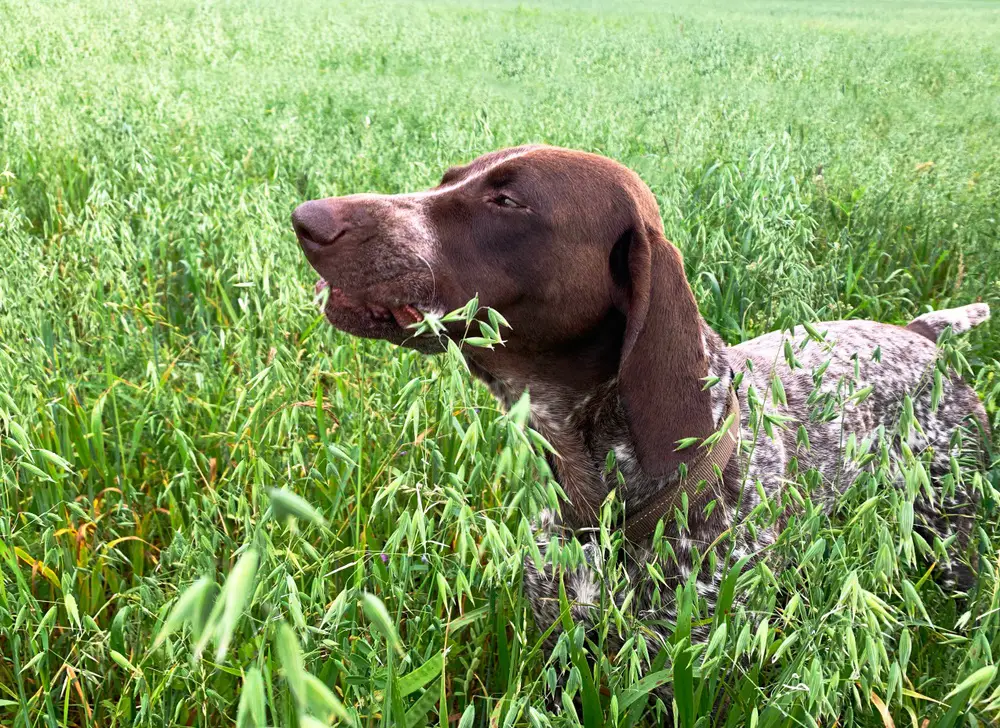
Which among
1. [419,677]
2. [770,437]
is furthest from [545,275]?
[419,677]

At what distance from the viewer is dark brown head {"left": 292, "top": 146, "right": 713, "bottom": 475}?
96.7 inches

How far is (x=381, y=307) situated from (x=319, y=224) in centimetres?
30

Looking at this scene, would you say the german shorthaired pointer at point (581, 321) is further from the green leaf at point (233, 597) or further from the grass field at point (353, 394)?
the green leaf at point (233, 597)

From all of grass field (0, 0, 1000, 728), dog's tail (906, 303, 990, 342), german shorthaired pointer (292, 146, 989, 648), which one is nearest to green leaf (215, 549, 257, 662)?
grass field (0, 0, 1000, 728)

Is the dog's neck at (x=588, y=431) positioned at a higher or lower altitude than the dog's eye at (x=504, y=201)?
lower

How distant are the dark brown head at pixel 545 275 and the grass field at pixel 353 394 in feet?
0.97

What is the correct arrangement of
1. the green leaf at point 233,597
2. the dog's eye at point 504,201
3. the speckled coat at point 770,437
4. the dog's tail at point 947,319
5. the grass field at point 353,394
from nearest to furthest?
the green leaf at point 233,597 → the grass field at point 353,394 → the speckled coat at point 770,437 → the dog's eye at point 504,201 → the dog's tail at point 947,319

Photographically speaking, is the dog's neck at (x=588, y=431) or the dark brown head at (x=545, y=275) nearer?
the dark brown head at (x=545, y=275)

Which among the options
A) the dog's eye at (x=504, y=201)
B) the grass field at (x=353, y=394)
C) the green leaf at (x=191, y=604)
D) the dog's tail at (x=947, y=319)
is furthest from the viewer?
the dog's tail at (x=947, y=319)

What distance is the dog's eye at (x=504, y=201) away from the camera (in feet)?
8.64

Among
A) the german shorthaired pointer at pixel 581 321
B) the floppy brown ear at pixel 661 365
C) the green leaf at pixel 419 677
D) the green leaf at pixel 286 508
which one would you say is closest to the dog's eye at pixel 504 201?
the german shorthaired pointer at pixel 581 321

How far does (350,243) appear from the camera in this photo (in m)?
2.50

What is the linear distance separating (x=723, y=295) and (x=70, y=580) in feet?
10.9

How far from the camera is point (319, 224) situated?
2469mm
